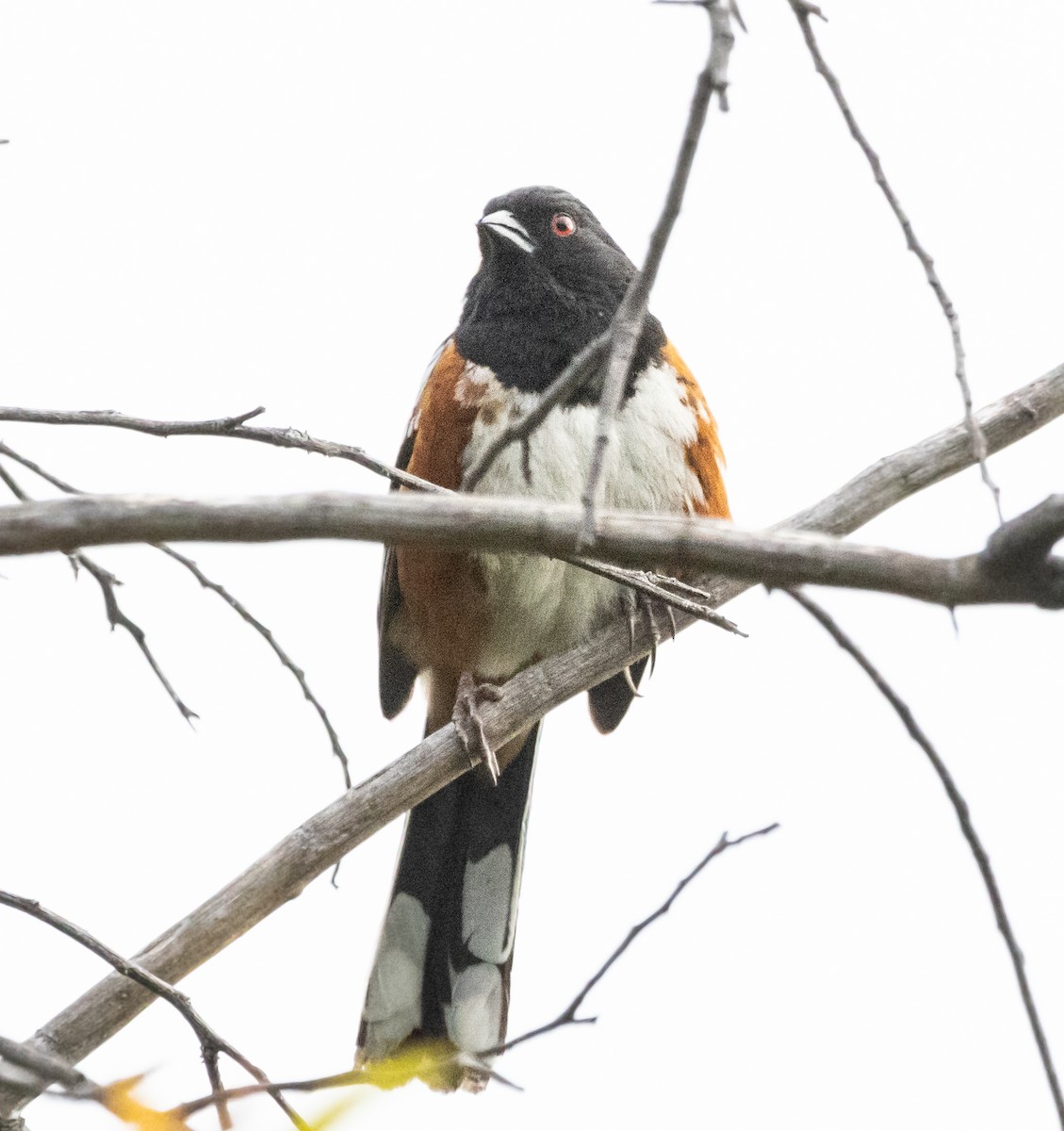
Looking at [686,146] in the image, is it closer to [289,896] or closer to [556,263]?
[289,896]

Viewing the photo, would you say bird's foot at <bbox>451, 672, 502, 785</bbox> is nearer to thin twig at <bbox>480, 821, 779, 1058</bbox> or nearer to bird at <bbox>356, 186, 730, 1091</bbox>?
bird at <bbox>356, 186, 730, 1091</bbox>

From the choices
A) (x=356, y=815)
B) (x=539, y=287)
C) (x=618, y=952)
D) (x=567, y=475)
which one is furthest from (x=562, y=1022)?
(x=539, y=287)

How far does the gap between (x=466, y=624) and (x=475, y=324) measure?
78 centimetres

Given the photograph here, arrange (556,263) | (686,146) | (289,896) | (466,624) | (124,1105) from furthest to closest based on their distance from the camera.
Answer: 1. (556,263)
2. (466,624)
3. (289,896)
4. (686,146)
5. (124,1105)

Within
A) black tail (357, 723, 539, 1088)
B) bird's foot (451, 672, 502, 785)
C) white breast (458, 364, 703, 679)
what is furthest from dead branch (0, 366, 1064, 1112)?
black tail (357, 723, 539, 1088)

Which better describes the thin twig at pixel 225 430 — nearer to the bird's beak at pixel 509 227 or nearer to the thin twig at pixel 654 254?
the thin twig at pixel 654 254

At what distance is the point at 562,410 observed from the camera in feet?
9.98

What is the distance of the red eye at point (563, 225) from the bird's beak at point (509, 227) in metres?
0.08

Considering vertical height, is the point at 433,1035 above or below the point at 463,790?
below

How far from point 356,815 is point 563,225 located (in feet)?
6.25

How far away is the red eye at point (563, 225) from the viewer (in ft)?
11.8

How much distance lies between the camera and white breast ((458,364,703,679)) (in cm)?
301

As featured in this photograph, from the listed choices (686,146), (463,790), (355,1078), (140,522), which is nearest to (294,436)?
(140,522)

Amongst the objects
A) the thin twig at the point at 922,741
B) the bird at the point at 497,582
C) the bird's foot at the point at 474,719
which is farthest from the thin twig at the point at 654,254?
the bird at the point at 497,582
